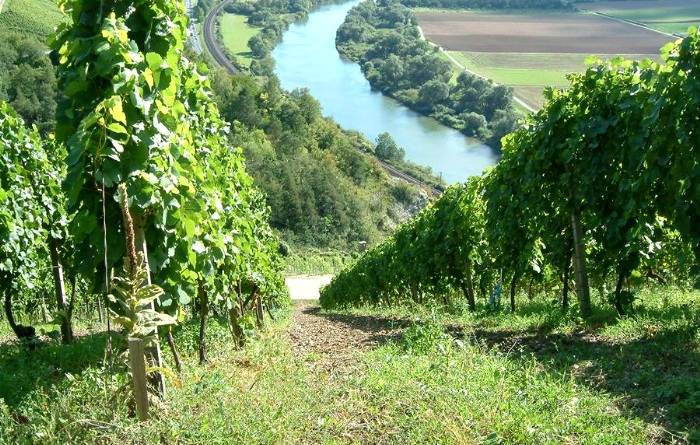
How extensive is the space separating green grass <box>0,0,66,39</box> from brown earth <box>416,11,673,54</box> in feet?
140

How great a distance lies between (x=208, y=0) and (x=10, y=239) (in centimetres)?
11765

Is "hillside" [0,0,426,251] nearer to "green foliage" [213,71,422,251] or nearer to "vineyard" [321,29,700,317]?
"green foliage" [213,71,422,251]

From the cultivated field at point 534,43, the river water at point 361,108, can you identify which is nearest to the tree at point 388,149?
the river water at point 361,108

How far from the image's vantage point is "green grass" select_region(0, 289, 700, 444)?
4.39 meters

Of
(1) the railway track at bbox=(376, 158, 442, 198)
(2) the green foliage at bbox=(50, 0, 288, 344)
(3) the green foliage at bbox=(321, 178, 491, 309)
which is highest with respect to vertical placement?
(2) the green foliage at bbox=(50, 0, 288, 344)

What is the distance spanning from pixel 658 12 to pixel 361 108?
101 feet

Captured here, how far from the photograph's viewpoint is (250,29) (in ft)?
357

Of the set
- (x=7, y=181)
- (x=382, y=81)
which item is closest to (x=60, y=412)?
(x=7, y=181)

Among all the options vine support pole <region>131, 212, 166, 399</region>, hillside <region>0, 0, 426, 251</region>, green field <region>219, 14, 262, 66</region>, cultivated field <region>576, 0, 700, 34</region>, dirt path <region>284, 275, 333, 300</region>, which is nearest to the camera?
A: vine support pole <region>131, 212, 166, 399</region>

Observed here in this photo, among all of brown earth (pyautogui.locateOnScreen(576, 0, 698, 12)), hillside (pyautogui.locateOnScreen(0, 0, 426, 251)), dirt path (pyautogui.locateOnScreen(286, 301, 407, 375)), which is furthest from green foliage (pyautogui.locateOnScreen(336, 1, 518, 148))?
dirt path (pyautogui.locateOnScreen(286, 301, 407, 375))

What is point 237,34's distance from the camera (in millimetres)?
107438

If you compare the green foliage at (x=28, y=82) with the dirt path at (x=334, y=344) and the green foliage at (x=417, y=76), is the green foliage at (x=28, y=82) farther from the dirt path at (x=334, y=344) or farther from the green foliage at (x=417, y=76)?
the dirt path at (x=334, y=344)

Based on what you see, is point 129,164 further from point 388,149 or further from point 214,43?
point 214,43

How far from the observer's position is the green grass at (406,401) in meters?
4.39
